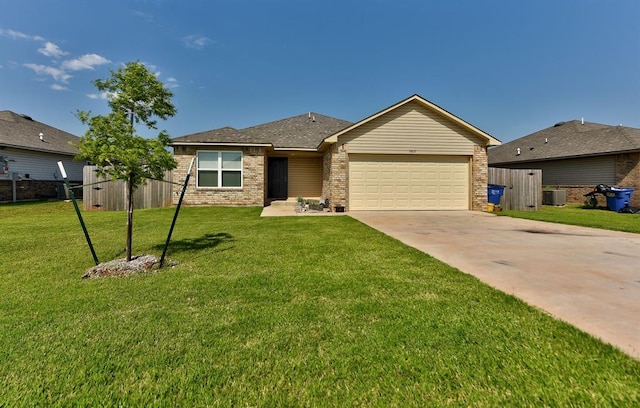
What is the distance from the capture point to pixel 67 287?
143 inches

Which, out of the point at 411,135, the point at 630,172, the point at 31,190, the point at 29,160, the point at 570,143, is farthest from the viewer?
the point at 570,143

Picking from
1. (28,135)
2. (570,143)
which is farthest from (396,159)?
(28,135)

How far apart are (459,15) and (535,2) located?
3.21 m

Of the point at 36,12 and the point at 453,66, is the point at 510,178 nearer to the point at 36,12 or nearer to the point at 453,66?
the point at 453,66

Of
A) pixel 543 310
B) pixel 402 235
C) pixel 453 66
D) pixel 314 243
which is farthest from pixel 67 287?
pixel 453 66

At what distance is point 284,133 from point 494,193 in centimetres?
1253

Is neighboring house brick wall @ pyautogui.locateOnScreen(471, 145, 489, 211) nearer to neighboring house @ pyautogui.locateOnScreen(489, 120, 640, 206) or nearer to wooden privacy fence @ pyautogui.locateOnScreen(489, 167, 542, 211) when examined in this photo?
wooden privacy fence @ pyautogui.locateOnScreen(489, 167, 542, 211)

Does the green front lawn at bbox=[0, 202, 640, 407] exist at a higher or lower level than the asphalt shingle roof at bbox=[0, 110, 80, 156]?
lower

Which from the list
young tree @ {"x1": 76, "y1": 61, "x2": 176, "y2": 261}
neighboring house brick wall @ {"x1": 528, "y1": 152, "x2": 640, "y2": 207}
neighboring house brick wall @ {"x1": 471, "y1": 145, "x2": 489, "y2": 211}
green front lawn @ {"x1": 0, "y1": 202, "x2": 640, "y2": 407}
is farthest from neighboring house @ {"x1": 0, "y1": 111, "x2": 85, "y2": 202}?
neighboring house brick wall @ {"x1": 528, "y1": 152, "x2": 640, "y2": 207}

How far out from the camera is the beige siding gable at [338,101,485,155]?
1308 cm

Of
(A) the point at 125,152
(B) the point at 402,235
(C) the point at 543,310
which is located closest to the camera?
(C) the point at 543,310

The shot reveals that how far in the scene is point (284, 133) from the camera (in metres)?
18.8

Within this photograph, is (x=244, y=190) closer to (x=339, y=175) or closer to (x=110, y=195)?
(x=339, y=175)

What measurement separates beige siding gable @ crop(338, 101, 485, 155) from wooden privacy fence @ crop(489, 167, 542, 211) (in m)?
3.09
